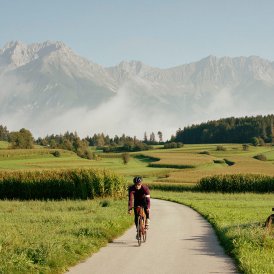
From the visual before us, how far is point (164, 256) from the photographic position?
17.5 metres

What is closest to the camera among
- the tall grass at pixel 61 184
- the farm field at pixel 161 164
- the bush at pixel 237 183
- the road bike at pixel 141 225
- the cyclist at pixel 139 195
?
the road bike at pixel 141 225

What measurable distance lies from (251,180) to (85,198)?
26293 mm

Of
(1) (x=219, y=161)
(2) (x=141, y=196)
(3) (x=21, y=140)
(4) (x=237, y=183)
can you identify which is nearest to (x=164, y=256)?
(2) (x=141, y=196)

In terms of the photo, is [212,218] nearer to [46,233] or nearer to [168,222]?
[168,222]

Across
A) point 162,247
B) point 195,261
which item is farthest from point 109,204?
point 195,261

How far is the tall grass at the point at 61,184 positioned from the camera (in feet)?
200

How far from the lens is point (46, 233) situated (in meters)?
22.7

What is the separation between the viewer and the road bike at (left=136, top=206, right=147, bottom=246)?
66.6 feet

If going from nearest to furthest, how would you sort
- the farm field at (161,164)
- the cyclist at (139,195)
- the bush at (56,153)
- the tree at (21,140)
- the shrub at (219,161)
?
1. the cyclist at (139,195)
2. the farm field at (161,164)
3. the shrub at (219,161)
4. the bush at (56,153)
5. the tree at (21,140)

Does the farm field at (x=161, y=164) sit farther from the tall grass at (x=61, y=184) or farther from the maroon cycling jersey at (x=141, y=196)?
the maroon cycling jersey at (x=141, y=196)

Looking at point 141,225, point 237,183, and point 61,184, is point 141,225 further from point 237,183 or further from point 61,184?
point 237,183

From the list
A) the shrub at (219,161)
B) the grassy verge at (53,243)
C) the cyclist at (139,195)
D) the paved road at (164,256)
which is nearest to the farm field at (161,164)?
the shrub at (219,161)

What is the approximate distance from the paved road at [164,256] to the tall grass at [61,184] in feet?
117

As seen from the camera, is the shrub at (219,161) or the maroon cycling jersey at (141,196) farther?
the shrub at (219,161)
